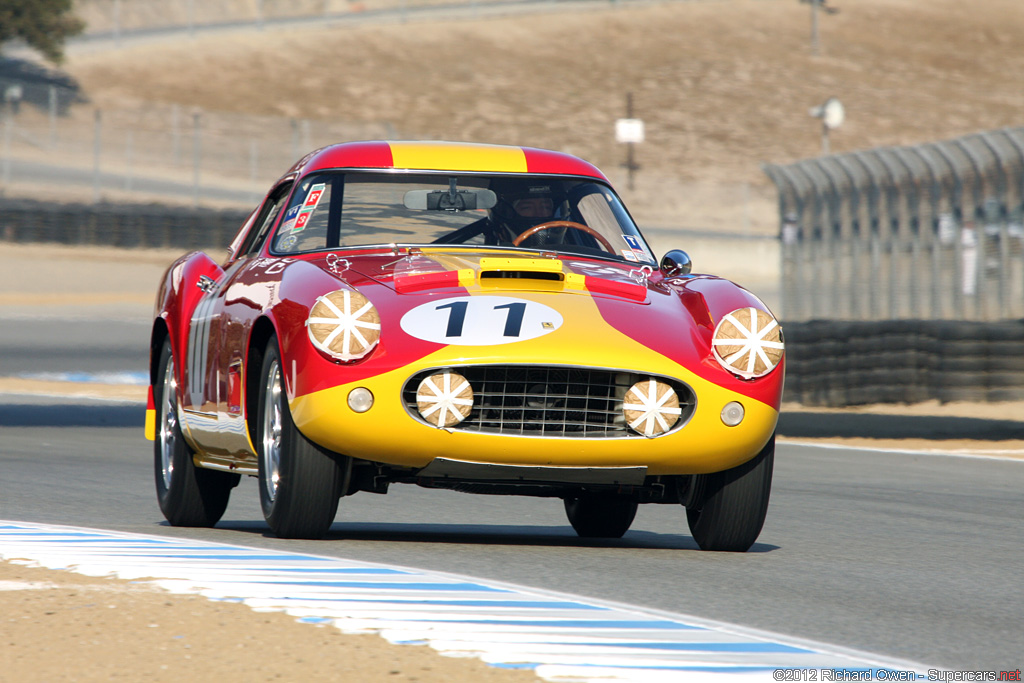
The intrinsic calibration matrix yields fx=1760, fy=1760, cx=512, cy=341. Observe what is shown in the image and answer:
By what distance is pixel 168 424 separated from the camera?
304 inches

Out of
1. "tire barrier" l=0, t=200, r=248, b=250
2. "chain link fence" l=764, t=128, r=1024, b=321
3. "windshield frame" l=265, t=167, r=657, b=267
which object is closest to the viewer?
"windshield frame" l=265, t=167, r=657, b=267

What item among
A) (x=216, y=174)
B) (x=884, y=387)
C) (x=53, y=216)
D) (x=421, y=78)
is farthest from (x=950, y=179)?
(x=421, y=78)

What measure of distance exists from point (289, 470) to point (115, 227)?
3030 cm

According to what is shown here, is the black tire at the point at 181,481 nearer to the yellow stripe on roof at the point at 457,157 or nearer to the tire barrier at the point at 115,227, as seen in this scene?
the yellow stripe on roof at the point at 457,157

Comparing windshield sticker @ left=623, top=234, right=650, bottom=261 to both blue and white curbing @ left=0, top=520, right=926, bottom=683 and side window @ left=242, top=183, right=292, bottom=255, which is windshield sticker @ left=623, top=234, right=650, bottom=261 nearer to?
side window @ left=242, top=183, right=292, bottom=255

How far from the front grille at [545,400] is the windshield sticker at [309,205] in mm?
1268

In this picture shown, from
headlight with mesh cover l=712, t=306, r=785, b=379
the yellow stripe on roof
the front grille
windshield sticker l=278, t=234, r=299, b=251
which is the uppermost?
the yellow stripe on roof

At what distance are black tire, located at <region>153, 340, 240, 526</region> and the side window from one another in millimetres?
613

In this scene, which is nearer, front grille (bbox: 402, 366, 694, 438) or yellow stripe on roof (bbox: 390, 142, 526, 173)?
front grille (bbox: 402, 366, 694, 438)

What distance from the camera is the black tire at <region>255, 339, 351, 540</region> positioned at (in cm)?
613

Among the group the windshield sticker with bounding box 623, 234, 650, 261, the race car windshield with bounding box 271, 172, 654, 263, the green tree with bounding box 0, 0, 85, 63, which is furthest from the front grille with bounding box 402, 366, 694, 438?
the green tree with bounding box 0, 0, 85, 63

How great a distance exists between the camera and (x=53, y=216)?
35469 mm

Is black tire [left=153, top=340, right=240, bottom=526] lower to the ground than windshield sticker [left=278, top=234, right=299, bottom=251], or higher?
lower

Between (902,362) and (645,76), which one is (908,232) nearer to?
(902,362)
